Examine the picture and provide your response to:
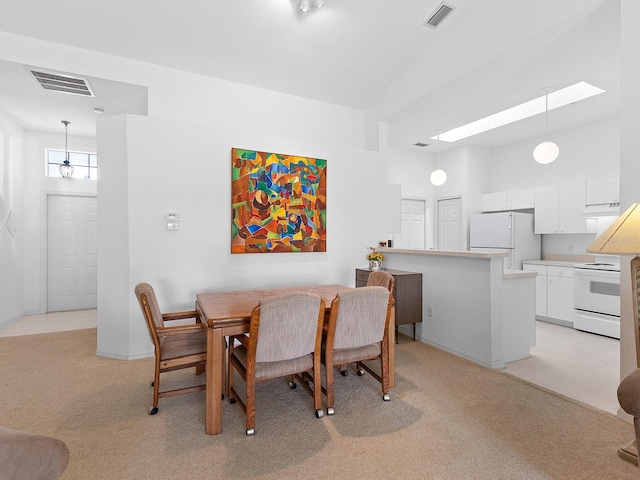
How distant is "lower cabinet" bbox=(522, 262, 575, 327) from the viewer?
4.55 meters

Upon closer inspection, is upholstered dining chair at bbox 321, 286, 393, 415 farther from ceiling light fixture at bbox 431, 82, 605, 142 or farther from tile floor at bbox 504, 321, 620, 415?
ceiling light fixture at bbox 431, 82, 605, 142

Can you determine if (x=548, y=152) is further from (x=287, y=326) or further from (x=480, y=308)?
(x=287, y=326)

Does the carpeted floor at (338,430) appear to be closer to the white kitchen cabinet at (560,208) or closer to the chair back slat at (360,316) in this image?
the chair back slat at (360,316)

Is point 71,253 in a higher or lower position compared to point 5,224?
lower

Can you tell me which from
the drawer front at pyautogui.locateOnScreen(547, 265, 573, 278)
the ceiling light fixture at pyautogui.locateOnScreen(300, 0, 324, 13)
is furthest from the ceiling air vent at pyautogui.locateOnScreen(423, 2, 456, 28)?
the drawer front at pyautogui.locateOnScreen(547, 265, 573, 278)

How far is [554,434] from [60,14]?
5074 mm

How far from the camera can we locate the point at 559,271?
4703mm

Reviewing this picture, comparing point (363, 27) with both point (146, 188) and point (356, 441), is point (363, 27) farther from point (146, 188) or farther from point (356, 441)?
point (356, 441)

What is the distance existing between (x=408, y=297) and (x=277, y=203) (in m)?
1.89

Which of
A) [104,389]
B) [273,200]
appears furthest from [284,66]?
[104,389]

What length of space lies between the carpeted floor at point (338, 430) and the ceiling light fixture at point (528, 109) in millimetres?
3657

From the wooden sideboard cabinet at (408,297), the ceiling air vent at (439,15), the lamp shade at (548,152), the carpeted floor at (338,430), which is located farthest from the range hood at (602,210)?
the ceiling air vent at (439,15)

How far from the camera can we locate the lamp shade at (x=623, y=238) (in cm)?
153

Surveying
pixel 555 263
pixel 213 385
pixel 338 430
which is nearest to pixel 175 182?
pixel 213 385
